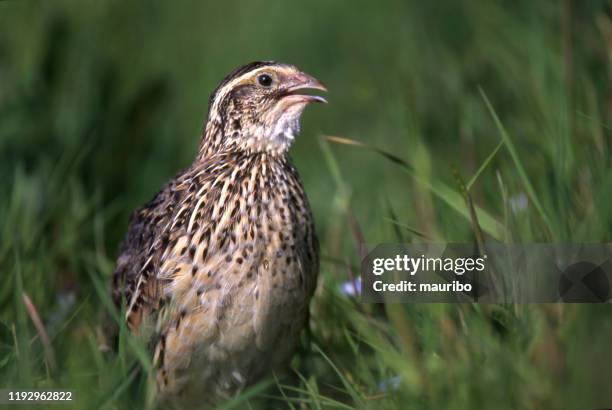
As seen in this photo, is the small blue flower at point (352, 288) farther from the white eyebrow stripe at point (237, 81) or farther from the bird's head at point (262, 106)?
the white eyebrow stripe at point (237, 81)

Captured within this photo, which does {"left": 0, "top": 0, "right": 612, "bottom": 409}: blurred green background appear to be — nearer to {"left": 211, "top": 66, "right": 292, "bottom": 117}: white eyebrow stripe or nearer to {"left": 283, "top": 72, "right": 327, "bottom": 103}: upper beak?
{"left": 283, "top": 72, "right": 327, "bottom": 103}: upper beak

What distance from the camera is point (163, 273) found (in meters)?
4.07

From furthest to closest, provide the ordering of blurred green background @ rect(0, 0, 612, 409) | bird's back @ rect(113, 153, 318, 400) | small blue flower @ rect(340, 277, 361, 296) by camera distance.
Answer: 1. small blue flower @ rect(340, 277, 361, 296)
2. bird's back @ rect(113, 153, 318, 400)
3. blurred green background @ rect(0, 0, 612, 409)

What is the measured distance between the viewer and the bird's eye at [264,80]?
14.4 ft

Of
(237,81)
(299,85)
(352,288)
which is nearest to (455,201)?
(352,288)

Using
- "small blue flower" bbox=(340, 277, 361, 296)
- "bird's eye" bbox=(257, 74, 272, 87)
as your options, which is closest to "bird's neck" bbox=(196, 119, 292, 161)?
"bird's eye" bbox=(257, 74, 272, 87)

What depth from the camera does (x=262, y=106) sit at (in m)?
4.37

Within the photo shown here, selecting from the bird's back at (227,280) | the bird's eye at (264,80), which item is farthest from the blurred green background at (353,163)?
the bird's eye at (264,80)

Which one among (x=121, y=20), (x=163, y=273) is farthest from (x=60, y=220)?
(x=121, y=20)

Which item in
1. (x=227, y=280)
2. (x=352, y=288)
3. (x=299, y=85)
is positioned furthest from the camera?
(x=352, y=288)

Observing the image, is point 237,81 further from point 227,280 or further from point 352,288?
point 352,288

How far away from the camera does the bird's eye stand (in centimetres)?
439

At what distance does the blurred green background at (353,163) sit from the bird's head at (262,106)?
299 millimetres

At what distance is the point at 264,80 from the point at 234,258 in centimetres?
85
